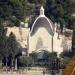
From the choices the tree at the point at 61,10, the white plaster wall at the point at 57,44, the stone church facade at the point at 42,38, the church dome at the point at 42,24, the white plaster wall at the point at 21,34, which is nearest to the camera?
the stone church facade at the point at 42,38

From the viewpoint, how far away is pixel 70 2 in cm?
3962

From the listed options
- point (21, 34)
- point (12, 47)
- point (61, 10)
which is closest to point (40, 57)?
point (12, 47)

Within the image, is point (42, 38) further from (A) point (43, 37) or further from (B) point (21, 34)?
(B) point (21, 34)

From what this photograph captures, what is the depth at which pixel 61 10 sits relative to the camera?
38094 millimetres

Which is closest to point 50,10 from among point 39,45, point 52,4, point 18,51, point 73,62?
point 52,4

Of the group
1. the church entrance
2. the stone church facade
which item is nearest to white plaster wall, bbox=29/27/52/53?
the stone church facade

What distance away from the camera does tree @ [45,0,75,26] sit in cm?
3800

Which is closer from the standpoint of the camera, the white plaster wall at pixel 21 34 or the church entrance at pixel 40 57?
the church entrance at pixel 40 57

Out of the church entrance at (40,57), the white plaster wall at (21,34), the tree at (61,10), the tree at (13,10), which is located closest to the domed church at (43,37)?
the white plaster wall at (21,34)

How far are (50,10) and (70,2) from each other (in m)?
1.77

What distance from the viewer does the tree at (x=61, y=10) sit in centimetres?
3800

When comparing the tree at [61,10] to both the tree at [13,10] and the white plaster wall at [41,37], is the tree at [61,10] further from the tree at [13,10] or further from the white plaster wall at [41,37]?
the white plaster wall at [41,37]

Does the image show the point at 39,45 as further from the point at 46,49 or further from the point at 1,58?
the point at 1,58

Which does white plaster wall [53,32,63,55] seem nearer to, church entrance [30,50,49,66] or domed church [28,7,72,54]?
domed church [28,7,72,54]
